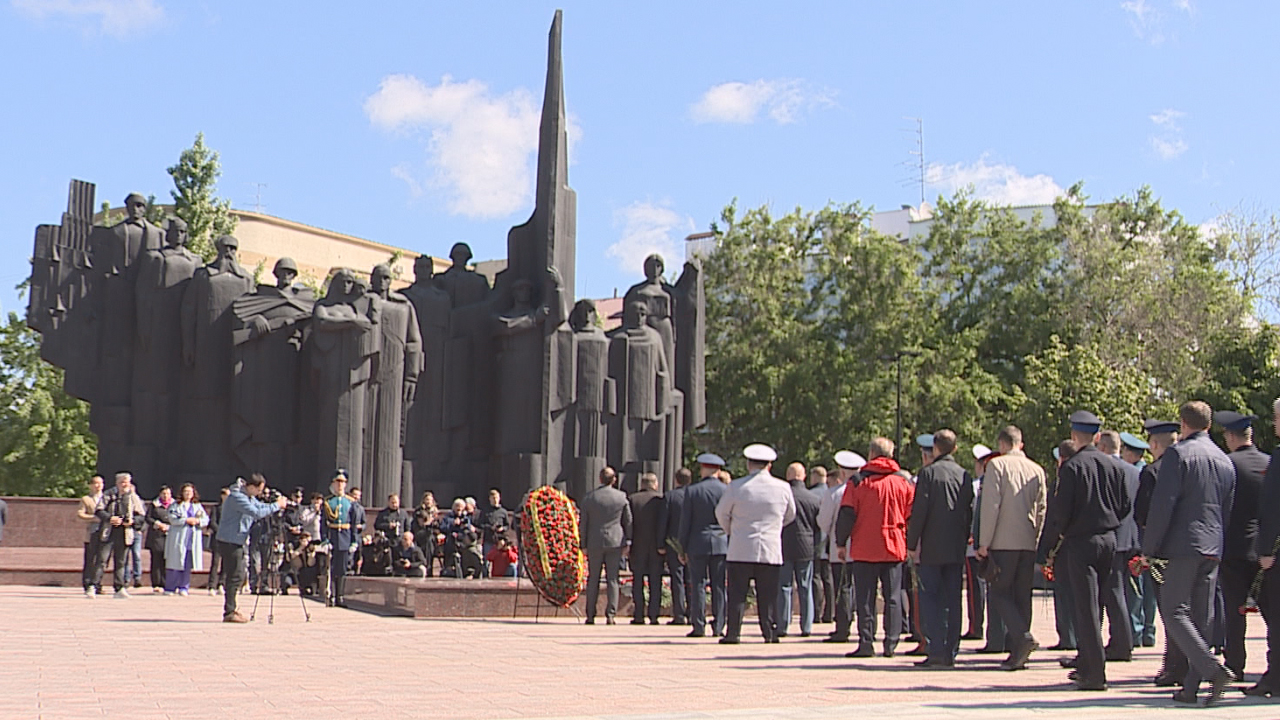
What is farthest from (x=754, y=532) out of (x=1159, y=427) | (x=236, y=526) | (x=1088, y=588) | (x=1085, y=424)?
(x=236, y=526)

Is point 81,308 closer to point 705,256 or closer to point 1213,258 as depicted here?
point 705,256

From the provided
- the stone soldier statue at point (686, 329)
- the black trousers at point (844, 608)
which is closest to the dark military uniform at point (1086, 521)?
the black trousers at point (844, 608)

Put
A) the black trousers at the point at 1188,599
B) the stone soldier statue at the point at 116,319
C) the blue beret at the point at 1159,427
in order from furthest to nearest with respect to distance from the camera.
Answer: the stone soldier statue at the point at 116,319, the blue beret at the point at 1159,427, the black trousers at the point at 1188,599

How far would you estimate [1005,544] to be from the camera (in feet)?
31.2

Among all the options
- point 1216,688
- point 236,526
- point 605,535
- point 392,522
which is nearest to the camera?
point 1216,688

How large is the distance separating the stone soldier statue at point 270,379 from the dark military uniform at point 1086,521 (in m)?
15.0

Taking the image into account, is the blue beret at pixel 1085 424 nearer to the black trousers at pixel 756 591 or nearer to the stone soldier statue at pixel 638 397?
the black trousers at pixel 756 591

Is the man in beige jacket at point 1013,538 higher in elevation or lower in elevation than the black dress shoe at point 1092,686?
higher

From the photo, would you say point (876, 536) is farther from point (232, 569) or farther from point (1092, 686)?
point (232, 569)

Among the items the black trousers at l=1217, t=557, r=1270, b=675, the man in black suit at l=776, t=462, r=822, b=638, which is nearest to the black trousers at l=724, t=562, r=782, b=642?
the man in black suit at l=776, t=462, r=822, b=638

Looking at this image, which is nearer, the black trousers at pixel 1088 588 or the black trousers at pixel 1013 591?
Answer: the black trousers at pixel 1088 588

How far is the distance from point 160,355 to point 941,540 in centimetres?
1452

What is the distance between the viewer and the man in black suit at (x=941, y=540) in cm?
1000

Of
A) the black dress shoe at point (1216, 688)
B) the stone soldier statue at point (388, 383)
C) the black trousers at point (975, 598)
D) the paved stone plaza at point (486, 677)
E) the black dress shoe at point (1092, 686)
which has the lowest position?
the paved stone plaza at point (486, 677)
